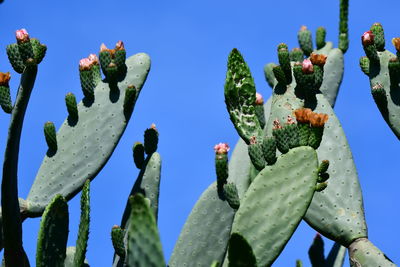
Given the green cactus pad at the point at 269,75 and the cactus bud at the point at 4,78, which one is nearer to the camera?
the cactus bud at the point at 4,78

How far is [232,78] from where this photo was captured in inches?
187

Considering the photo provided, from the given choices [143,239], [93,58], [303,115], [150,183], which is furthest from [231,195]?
[143,239]

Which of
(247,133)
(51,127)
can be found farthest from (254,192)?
(51,127)

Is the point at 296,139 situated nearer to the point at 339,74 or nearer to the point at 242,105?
the point at 242,105

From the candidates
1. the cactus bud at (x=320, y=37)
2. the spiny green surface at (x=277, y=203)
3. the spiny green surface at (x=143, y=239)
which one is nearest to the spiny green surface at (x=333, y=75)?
the cactus bud at (x=320, y=37)

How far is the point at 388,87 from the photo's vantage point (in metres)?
5.64

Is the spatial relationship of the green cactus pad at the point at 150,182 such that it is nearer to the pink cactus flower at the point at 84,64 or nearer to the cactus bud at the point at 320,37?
the pink cactus flower at the point at 84,64

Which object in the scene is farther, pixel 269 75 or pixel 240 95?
pixel 269 75

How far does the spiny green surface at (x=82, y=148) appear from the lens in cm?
498

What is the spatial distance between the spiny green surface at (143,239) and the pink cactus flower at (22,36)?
1745 mm

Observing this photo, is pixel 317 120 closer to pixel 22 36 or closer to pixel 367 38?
pixel 22 36

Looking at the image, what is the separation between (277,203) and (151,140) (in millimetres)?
1277

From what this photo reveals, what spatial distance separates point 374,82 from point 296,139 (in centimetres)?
148

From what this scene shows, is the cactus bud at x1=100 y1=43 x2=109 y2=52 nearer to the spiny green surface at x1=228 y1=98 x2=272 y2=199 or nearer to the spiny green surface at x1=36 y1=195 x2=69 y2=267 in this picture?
the spiny green surface at x1=228 y1=98 x2=272 y2=199
